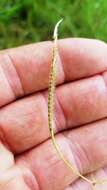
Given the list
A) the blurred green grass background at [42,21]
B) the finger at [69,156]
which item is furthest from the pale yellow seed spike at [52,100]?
the blurred green grass background at [42,21]

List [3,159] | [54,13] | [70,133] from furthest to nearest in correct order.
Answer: [54,13] → [70,133] → [3,159]

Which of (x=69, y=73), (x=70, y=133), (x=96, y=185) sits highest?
(x=69, y=73)

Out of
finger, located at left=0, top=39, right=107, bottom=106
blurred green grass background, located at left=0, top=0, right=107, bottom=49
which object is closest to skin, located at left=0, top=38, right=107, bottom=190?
finger, located at left=0, top=39, right=107, bottom=106

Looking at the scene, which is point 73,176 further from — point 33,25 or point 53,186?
point 33,25

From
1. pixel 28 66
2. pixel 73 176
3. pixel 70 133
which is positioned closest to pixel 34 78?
pixel 28 66

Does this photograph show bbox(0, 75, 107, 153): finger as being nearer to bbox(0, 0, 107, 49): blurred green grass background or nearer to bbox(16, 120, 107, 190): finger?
bbox(16, 120, 107, 190): finger

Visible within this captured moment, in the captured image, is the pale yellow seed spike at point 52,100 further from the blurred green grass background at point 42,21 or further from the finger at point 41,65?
the blurred green grass background at point 42,21

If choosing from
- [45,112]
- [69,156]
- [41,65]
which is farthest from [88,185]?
[41,65]
